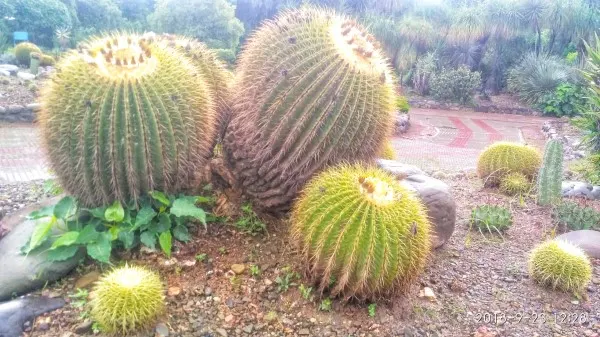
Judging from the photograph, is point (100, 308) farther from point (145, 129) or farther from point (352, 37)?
point (352, 37)

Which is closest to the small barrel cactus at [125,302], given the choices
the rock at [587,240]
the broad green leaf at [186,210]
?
the broad green leaf at [186,210]

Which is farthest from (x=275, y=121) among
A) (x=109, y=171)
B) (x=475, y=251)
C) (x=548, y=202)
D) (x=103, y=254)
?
(x=548, y=202)

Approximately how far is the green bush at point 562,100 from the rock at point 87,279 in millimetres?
19778

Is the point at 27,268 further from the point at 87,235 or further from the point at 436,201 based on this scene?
the point at 436,201

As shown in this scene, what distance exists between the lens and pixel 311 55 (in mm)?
3227

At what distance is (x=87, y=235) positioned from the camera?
307 cm

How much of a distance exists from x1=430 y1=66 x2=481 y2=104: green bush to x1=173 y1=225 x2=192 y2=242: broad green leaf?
1910cm

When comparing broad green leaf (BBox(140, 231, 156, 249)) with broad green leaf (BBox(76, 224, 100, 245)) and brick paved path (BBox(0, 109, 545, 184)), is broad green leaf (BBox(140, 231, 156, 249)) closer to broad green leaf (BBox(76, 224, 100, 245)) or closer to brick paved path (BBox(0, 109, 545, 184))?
broad green leaf (BBox(76, 224, 100, 245))

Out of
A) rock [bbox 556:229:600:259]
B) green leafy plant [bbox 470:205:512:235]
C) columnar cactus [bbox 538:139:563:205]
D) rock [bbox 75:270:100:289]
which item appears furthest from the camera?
columnar cactus [bbox 538:139:563:205]

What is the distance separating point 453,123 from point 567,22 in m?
11.0

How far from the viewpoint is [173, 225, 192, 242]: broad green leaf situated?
10.8 ft

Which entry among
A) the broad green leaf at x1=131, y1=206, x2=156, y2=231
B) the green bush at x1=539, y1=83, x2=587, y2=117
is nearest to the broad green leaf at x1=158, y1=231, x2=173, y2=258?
the broad green leaf at x1=131, y1=206, x2=156, y2=231
